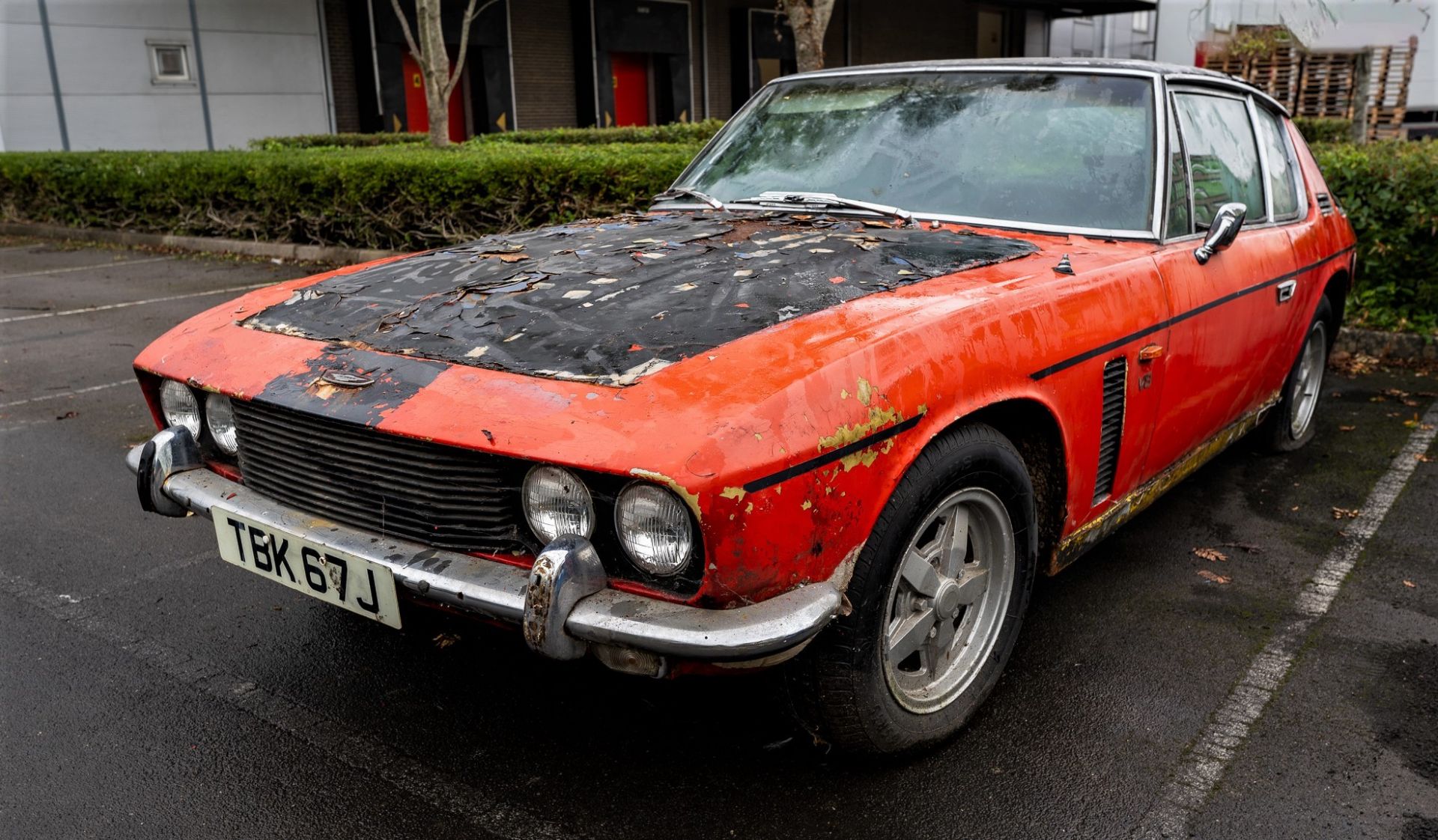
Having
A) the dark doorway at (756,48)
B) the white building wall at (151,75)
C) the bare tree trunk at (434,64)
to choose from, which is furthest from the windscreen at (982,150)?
the dark doorway at (756,48)

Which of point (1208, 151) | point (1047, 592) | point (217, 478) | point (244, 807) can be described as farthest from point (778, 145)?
point (244, 807)

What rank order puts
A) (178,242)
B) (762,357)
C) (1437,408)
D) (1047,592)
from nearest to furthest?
(762,357) < (1047,592) < (1437,408) < (178,242)

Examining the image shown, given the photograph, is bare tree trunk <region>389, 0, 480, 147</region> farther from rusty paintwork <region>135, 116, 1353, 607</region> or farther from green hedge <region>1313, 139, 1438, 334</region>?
rusty paintwork <region>135, 116, 1353, 607</region>

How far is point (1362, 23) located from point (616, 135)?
10570 mm

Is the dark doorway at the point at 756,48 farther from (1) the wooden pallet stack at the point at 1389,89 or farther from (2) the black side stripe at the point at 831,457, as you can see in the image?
(2) the black side stripe at the point at 831,457

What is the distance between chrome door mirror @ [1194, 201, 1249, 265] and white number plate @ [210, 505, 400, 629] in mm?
2484

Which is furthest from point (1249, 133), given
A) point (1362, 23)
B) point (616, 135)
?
point (616, 135)

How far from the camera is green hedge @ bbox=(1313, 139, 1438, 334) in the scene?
6.43m

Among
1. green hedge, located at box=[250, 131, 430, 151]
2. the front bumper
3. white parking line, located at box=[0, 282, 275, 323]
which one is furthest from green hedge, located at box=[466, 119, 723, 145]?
the front bumper

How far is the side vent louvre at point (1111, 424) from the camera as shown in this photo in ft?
9.23

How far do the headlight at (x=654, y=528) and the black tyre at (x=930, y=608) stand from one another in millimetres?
370

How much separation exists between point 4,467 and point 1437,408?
6.83 meters

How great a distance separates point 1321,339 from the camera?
480 centimetres

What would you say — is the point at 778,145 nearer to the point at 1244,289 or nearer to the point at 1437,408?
the point at 1244,289
